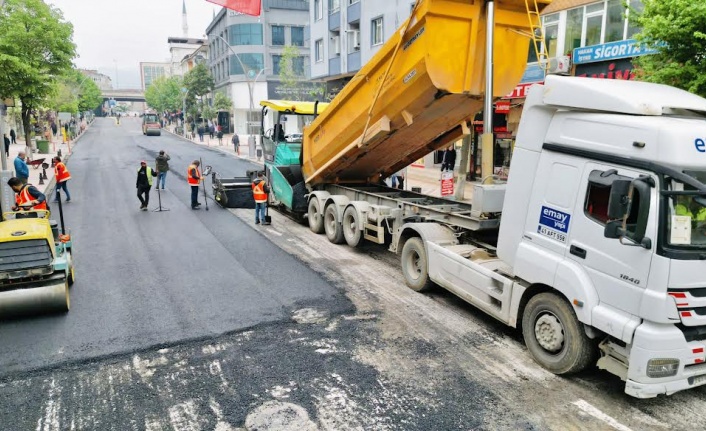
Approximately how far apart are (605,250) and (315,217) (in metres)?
8.22

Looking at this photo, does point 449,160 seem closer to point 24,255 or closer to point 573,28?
point 573,28

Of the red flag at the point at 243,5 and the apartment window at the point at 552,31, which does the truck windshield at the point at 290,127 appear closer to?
the red flag at the point at 243,5

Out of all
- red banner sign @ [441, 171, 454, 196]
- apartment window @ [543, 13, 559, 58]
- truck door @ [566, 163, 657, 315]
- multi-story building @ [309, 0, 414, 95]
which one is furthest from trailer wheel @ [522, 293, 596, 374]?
multi-story building @ [309, 0, 414, 95]

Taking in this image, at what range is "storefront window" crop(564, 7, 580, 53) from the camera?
1645cm

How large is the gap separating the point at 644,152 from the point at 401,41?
4484mm

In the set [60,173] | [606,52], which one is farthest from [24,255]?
[606,52]

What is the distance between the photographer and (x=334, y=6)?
31297 millimetres

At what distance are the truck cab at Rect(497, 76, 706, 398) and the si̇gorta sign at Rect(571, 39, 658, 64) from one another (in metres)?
10.1

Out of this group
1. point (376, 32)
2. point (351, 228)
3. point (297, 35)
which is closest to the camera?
point (351, 228)

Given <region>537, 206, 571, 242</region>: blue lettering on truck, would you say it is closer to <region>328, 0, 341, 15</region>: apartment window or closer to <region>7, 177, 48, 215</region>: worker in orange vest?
<region>7, 177, 48, 215</region>: worker in orange vest

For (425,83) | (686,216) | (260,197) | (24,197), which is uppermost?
(425,83)

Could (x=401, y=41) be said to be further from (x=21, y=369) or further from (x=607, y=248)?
(x=21, y=369)

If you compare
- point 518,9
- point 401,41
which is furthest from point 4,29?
point 518,9

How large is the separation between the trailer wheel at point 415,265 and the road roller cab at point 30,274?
5279 mm
